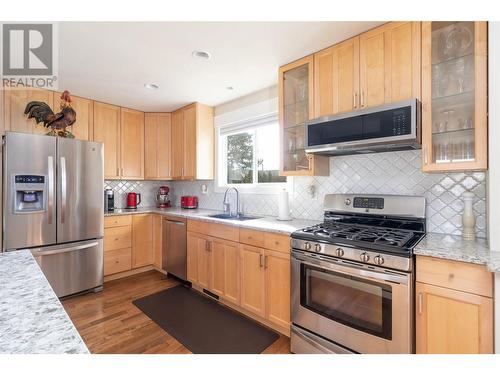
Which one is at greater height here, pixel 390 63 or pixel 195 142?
pixel 390 63

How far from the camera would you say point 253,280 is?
7.20 ft

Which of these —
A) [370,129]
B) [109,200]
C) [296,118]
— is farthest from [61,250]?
[370,129]

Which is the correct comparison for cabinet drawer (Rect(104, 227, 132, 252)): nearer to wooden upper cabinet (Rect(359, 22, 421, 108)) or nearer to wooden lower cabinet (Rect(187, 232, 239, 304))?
wooden lower cabinet (Rect(187, 232, 239, 304))

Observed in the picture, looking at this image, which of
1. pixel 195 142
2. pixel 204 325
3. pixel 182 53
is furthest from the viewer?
pixel 195 142

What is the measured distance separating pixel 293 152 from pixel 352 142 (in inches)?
26.1

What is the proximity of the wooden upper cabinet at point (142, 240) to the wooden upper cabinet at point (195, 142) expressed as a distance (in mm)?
796

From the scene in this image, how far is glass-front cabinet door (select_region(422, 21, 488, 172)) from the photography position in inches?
55.7

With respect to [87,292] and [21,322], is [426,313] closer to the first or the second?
[21,322]

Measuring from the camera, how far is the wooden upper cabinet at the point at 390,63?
1.63m

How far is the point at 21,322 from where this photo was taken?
1.97ft

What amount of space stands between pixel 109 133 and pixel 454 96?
377 centimetres

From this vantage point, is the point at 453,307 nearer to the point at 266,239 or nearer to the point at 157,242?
the point at 266,239

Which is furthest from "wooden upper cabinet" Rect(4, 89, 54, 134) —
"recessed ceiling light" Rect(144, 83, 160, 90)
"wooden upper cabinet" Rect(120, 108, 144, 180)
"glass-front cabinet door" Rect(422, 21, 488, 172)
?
"glass-front cabinet door" Rect(422, 21, 488, 172)
